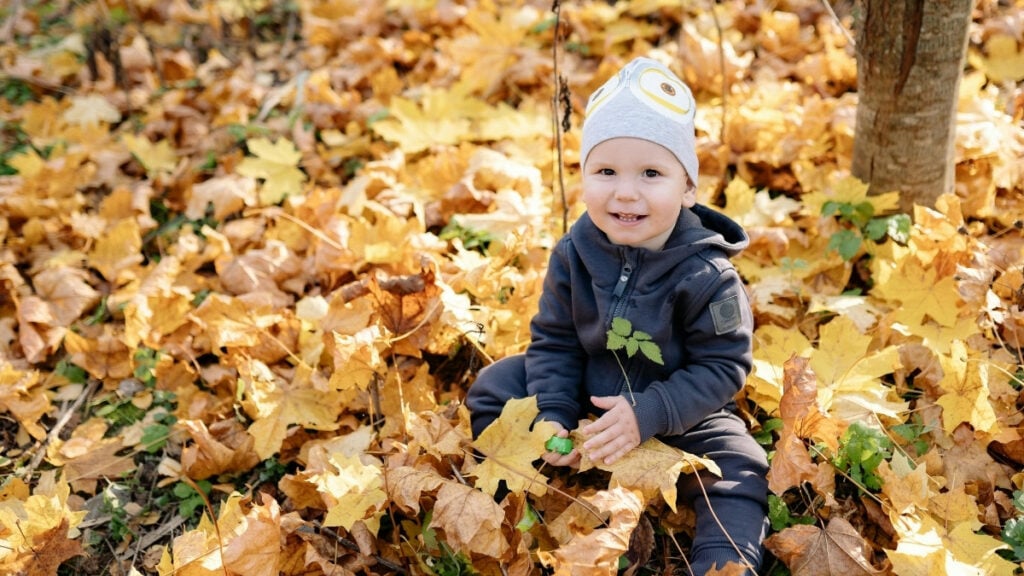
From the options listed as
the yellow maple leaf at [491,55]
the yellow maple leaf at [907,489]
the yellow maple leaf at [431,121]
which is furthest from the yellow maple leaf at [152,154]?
the yellow maple leaf at [907,489]

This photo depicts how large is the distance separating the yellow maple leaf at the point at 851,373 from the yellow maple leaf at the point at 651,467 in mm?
462

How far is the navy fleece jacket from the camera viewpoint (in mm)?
2109

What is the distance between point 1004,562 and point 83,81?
4855 millimetres

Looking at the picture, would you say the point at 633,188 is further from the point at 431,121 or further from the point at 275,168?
the point at 275,168

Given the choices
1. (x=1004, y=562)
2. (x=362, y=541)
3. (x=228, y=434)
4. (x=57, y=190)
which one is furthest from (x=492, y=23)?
(x=1004, y=562)

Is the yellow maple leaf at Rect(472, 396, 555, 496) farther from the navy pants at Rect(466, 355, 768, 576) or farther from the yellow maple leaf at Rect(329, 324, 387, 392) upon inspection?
the yellow maple leaf at Rect(329, 324, 387, 392)

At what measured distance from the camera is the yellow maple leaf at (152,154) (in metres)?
3.87

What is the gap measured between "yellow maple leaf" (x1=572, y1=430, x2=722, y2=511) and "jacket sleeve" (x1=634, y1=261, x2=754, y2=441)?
5 centimetres

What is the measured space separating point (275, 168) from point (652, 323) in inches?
83.7

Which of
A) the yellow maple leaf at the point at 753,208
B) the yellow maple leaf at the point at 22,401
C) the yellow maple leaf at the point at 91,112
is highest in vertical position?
the yellow maple leaf at the point at 753,208

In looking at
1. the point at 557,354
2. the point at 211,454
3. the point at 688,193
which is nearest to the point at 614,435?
the point at 557,354

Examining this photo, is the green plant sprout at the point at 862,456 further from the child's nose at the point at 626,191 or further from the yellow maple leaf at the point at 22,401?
the yellow maple leaf at the point at 22,401

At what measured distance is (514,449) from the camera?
2125mm

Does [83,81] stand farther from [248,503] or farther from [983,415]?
[983,415]
